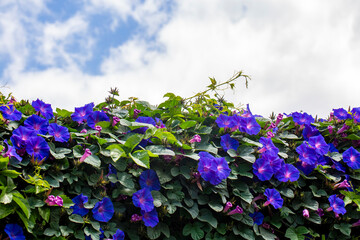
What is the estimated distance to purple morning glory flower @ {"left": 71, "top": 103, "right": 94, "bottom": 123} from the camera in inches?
92.8

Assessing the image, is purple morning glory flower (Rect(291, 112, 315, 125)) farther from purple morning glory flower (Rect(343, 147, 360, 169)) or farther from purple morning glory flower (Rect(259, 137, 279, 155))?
purple morning glory flower (Rect(259, 137, 279, 155))

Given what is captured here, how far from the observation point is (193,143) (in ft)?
7.79

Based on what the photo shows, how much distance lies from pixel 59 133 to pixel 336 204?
1976 millimetres

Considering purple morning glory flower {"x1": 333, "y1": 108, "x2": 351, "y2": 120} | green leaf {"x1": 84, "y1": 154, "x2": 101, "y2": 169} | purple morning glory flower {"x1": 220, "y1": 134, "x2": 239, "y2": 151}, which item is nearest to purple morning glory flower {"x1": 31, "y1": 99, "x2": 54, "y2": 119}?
green leaf {"x1": 84, "y1": 154, "x2": 101, "y2": 169}

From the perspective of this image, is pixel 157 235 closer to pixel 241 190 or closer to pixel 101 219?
pixel 101 219

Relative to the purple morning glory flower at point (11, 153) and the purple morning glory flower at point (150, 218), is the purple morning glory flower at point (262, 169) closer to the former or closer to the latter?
the purple morning glory flower at point (150, 218)

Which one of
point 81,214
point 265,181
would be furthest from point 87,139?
point 265,181

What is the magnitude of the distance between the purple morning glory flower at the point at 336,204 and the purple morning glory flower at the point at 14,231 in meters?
2.04

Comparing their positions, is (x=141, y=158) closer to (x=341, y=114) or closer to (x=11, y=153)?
(x=11, y=153)

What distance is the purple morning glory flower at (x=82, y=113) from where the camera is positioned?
2.36m

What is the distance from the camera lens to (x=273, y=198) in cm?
242

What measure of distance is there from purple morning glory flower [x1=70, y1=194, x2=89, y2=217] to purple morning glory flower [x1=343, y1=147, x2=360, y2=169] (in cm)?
201

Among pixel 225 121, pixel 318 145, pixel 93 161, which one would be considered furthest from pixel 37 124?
pixel 318 145

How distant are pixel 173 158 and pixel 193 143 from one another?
217mm
